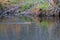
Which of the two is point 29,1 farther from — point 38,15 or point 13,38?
point 13,38

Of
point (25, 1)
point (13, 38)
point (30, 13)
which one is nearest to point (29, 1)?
point (25, 1)

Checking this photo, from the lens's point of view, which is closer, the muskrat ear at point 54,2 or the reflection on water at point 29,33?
the reflection on water at point 29,33

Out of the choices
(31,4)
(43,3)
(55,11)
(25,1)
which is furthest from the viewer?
(25,1)

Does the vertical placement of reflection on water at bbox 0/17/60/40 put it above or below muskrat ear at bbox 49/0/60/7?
above

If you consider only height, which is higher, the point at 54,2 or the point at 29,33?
the point at 29,33

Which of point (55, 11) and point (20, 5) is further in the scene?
point (20, 5)

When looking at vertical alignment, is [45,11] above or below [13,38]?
below

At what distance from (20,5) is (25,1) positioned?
113 centimetres

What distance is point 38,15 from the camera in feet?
63.3

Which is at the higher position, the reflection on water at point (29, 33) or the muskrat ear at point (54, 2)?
the reflection on water at point (29, 33)

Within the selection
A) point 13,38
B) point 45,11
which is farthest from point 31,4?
point 13,38

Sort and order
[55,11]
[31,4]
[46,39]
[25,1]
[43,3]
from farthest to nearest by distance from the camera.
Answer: [25,1]
[31,4]
[43,3]
[55,11]
[46,39]

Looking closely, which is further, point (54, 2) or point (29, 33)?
point (54, 2)

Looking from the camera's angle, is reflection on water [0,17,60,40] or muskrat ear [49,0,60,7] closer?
reflection on water [0,17,60,40]
